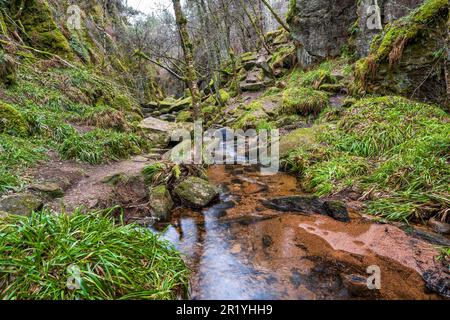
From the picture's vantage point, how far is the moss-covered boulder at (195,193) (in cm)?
456

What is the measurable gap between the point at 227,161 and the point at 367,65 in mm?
4644

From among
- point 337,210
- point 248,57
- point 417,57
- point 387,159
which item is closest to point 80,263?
point 337,210

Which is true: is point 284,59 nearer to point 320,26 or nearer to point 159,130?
point 320,26

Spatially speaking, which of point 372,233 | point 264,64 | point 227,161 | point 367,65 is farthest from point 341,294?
point 264,64

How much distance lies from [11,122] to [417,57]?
8709 millimetres

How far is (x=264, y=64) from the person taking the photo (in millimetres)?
14172

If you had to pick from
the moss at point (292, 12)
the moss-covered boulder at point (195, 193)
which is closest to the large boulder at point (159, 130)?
the moss-covered boulder at point (195, 193)

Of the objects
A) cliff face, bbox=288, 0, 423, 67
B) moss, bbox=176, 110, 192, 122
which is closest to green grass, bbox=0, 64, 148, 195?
moss, bbox=176, 110, 192, 122

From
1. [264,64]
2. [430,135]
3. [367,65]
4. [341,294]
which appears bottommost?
[341,294]

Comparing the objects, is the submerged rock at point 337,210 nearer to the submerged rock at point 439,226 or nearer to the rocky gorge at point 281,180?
the rocky gorge at point 281,180

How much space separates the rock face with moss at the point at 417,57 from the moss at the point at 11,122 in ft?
26.4

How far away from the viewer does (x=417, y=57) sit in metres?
5.69

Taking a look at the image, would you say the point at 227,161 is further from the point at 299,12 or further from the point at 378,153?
the point at 299,12

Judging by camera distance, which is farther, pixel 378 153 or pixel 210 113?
pixel 210 113
